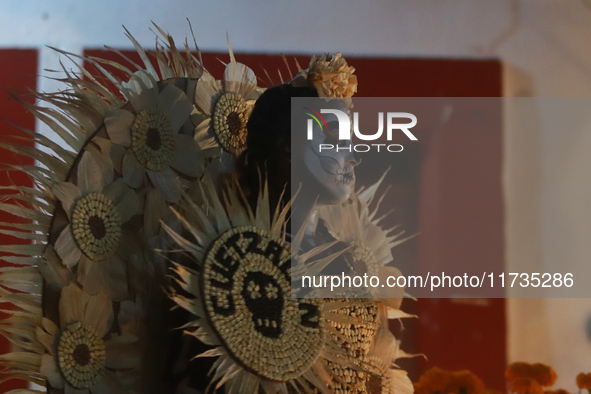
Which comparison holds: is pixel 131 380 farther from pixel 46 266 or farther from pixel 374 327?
pixel 374 327

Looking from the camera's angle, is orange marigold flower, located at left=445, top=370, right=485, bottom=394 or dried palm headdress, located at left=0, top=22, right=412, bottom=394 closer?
dried palm headdress, located at left=0, top=22, right=412, bottom=394

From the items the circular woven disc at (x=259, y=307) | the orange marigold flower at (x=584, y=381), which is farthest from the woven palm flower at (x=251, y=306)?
the orange marigold flower at (x=584, y=381)

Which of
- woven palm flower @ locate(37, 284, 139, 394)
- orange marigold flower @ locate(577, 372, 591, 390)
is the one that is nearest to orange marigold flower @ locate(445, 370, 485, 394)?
orange marigold flower @ locate(577, 372, 591, 390)

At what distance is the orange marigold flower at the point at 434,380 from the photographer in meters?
0.92

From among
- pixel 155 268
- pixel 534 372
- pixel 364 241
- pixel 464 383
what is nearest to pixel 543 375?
pixel 534 372

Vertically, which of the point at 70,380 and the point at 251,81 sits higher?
the point at 251,81

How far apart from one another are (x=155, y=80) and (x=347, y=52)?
16.4 inches

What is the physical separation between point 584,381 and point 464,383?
24 centimetres

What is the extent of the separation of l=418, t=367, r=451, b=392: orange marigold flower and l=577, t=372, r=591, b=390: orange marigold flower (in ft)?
0.81

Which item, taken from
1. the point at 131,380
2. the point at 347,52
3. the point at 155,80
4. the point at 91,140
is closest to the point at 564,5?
the point at 347,52

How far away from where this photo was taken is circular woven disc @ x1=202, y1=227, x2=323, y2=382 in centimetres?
58

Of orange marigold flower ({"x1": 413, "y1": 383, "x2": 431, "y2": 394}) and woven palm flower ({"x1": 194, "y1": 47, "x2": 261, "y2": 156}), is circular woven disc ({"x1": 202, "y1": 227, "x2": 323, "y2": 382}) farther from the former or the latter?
orange marigold flower ({"x1": 413, "y1": 383, "x2": 431, "y2": 394})

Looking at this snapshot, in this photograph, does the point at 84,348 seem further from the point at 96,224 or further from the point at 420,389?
the point at 420,389

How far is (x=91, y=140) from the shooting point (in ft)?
2.23
